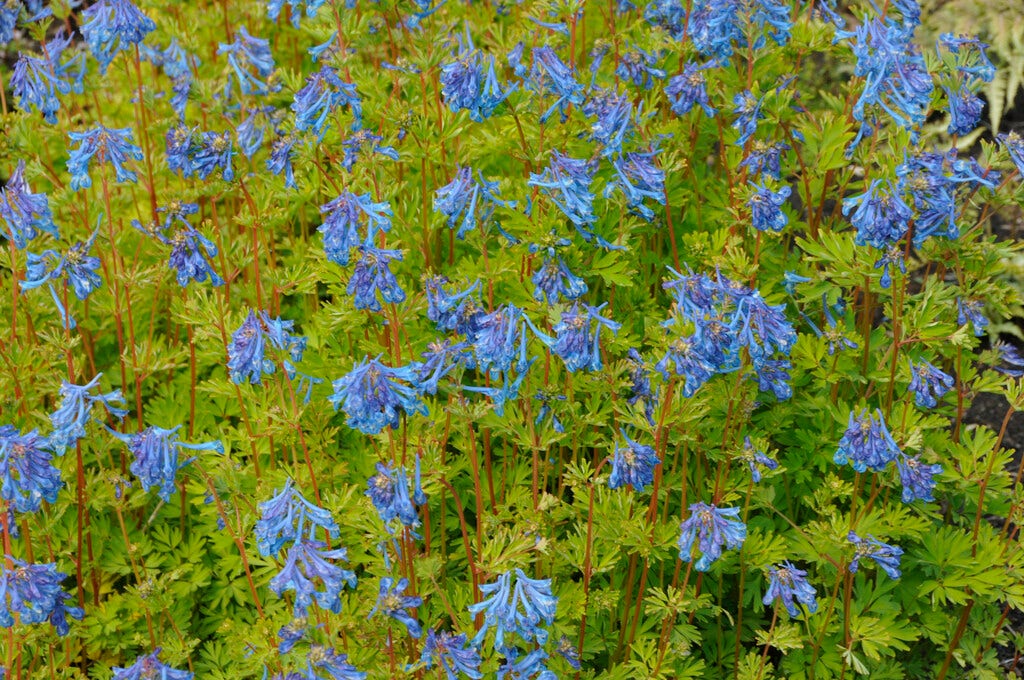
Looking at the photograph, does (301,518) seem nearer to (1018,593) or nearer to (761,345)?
(761,345)

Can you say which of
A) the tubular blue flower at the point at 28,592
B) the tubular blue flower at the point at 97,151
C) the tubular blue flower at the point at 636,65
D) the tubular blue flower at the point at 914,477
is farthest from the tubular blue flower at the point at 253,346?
the tubular blue flower at the point at 914,477

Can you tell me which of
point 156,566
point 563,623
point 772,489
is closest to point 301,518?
point 563,623

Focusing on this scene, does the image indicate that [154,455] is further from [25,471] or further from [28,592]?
[28,592]

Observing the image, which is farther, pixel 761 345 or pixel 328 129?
pixel 328 129

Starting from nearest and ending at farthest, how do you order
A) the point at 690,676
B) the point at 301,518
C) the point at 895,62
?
the point at 301,518 → the point at 895,62 → the point at 690,676

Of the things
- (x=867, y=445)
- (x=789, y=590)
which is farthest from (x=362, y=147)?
(x=789, y=590)

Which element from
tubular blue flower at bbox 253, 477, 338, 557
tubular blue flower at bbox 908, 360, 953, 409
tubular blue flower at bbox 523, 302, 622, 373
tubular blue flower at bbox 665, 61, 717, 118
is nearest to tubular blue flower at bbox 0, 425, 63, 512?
tubular blue flower at bbox 253, 477, 338, 557
